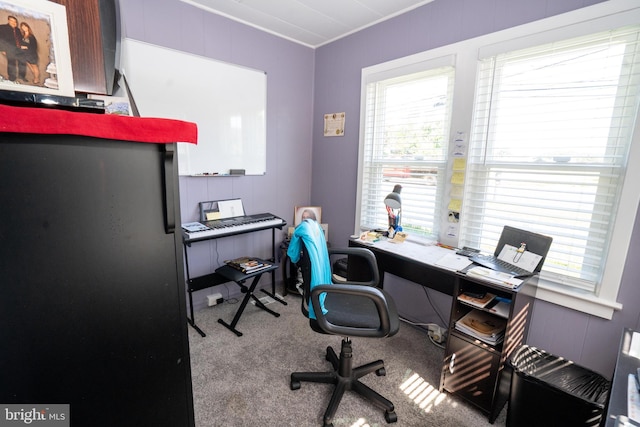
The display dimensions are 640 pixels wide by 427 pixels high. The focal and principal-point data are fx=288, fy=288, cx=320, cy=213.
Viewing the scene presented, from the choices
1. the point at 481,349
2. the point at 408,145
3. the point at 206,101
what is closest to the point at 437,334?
the point at 481,349

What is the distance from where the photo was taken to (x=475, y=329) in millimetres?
1656

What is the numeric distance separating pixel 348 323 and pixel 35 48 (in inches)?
58.6

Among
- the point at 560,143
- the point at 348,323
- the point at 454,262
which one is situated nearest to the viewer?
the point at 348,323

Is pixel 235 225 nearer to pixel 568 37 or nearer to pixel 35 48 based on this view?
pixel 35 48

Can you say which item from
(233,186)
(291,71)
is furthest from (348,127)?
(233,186)

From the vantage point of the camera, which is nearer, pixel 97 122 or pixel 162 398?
pixel 97 122

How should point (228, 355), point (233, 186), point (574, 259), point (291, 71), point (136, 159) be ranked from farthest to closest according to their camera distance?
point (291, 71), point (233, 186), point (228, 355), point (574, 259), point (136, 159)

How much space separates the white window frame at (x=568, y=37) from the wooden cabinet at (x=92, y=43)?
2105 millimetres

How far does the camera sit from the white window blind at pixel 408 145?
7.50ft

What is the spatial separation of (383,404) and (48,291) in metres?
1.61

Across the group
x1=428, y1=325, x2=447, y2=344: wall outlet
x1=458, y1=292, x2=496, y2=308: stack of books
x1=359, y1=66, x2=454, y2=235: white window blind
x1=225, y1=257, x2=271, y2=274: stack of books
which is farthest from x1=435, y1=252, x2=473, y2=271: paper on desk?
Result: x1=225, y1=257, x2=271, y2=274: stack of books

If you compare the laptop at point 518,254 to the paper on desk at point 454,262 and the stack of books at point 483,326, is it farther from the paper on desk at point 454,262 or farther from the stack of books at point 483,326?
the stack of books at point 483,326

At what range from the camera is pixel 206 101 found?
8.14 feet

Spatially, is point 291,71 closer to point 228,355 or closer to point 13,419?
point 228,355
